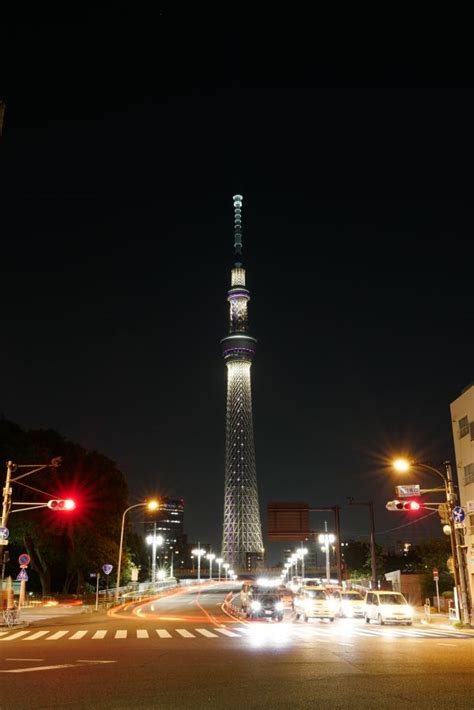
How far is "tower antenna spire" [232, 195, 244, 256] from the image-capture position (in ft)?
615

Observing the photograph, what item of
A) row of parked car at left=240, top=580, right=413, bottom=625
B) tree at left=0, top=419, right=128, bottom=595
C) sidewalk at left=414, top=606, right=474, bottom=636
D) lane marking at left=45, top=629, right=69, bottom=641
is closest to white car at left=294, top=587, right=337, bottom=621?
row of parked car at left=240, top=580, right=413, bottom=625

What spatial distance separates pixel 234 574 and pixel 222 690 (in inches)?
6003

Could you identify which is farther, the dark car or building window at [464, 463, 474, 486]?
building window at [464, 463, 474, 486]

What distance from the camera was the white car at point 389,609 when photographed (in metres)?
29.1

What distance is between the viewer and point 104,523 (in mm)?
64625

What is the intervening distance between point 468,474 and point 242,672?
37.6 metres

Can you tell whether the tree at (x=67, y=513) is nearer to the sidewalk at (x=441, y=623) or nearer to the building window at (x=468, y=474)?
the building window at (x=468, y=474)

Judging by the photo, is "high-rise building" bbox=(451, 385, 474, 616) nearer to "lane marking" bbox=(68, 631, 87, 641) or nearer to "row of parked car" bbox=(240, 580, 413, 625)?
"row of parked car" bbox=(240, 580, 413, 625)

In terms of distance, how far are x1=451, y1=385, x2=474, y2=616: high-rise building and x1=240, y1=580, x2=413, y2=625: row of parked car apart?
11618mm

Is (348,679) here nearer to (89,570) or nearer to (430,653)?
(430,653)

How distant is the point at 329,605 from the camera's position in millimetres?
32875

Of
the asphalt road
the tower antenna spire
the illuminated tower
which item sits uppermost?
the tower antenna spire

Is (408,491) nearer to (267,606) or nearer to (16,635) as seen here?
(267,606)

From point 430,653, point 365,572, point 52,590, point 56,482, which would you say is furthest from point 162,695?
point 365,572
